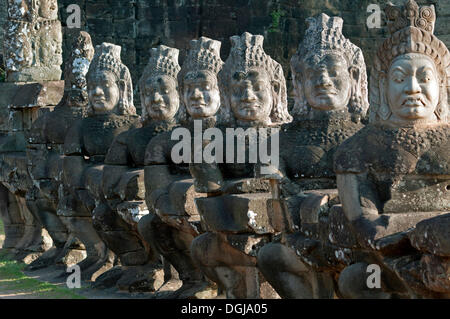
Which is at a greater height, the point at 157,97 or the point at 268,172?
the point at 157,97

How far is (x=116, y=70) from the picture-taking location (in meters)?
9.84

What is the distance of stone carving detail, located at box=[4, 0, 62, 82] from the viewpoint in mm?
13062

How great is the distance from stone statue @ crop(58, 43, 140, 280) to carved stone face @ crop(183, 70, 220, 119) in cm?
175

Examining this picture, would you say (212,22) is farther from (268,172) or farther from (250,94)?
(268,172)

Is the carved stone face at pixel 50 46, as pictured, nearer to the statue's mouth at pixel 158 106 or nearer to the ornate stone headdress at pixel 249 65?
the statue's mouth at pixel 158 106

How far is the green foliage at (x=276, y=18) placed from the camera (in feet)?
64.0

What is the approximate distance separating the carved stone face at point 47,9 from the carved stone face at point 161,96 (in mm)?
4864

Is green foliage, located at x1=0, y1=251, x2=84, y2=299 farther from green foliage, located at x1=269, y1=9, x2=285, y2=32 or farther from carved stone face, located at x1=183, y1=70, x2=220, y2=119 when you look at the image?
green foliage, located at x1=269, y1=9, x2=285, y2=32

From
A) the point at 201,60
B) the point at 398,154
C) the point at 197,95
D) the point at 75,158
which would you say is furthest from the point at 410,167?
the point at 75,158

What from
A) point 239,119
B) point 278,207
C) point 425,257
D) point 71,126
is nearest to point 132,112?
point 71,126

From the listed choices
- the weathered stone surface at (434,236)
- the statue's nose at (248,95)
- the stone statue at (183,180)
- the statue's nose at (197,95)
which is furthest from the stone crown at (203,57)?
the weathered stone surface at (434,236)

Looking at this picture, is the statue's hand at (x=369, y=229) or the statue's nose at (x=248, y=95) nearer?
the statue's hand at (x=369, y=229)

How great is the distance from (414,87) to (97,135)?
4.90 metres

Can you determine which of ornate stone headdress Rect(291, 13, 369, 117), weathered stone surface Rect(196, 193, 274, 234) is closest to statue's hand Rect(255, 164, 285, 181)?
weathered stone surface Rect(196, 193, 274, 234)
